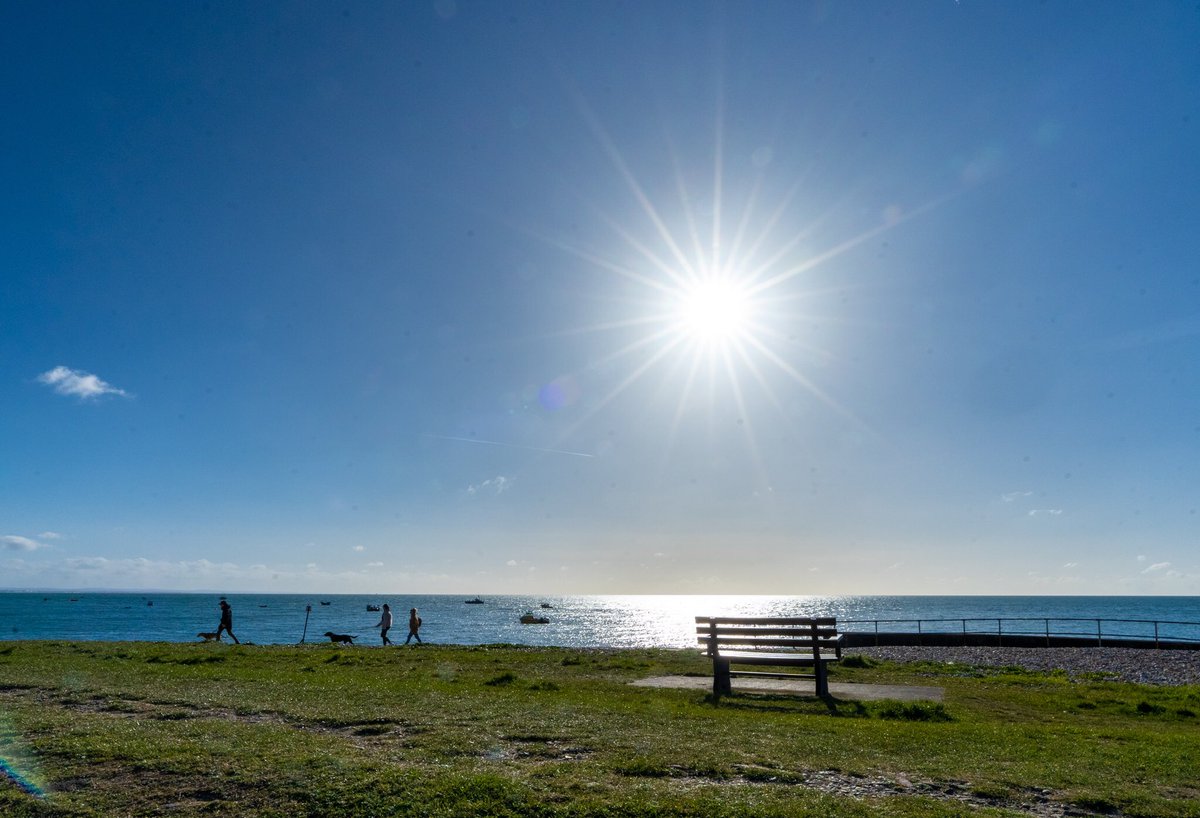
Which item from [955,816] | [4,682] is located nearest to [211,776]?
[955,816]

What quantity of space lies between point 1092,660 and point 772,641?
18615 millimetres

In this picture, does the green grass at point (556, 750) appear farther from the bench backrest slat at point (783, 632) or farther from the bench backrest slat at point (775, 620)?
the bench backrest slat at point (775, 620)

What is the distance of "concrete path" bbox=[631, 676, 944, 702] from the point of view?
45.5 feet

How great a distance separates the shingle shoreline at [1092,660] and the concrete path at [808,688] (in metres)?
8.15

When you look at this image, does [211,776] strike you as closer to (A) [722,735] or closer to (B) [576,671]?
(A) [722,735]

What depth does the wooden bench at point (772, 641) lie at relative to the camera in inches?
530

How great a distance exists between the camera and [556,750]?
323 inches

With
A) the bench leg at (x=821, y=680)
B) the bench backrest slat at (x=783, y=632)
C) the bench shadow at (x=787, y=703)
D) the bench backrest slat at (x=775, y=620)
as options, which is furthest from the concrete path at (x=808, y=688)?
the bench backrest slat at (x=775, y=620)

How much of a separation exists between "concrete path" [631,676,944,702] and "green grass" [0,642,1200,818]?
Answer: 0.52 metres

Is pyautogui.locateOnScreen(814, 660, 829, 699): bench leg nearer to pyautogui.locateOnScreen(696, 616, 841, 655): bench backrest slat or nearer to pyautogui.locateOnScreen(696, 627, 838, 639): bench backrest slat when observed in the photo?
pyautogui.locateOnScreen(696, 616, 841, 655): bench backrest slat

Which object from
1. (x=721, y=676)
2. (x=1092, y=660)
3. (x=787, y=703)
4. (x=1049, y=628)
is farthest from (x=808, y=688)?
(x=1049, y=628)

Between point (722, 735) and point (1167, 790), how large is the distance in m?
4.48

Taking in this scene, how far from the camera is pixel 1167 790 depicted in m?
6.84

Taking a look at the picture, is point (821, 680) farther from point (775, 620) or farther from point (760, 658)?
point (775, 620)
